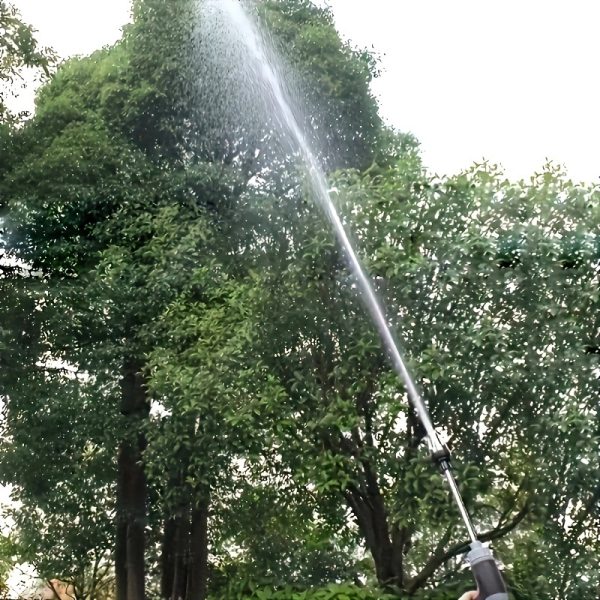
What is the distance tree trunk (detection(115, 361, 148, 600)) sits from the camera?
980 centimetres

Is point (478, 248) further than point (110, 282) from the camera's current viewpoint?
No

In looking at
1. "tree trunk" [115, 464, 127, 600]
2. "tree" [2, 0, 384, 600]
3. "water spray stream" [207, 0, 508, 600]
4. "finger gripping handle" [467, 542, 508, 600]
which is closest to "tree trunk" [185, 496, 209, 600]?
"tree" [2, 0, 384, 600]

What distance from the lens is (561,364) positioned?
679cm

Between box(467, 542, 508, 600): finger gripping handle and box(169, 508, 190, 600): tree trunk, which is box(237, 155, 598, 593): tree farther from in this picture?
box(169, 508, 190, 600): tree trunk

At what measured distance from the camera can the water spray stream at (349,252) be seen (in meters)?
3.67

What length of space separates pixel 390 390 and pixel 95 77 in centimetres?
618

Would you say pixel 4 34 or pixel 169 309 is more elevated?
pixel 4 34

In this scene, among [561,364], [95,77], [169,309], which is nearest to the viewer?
[561,364]

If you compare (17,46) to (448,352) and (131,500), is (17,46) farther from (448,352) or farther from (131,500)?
(448,352)

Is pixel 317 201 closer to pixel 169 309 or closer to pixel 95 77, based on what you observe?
pixel 169 309

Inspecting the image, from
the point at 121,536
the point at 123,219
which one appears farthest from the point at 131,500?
the point at 123,219

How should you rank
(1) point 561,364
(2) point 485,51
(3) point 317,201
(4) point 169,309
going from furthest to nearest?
(2) point 485,51 → (4) point 169,309 → (3) point 317,201 → (1) point 561,364

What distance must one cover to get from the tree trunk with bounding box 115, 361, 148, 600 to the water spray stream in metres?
3.09

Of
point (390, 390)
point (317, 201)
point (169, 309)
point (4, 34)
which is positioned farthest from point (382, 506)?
point (4, 34)
